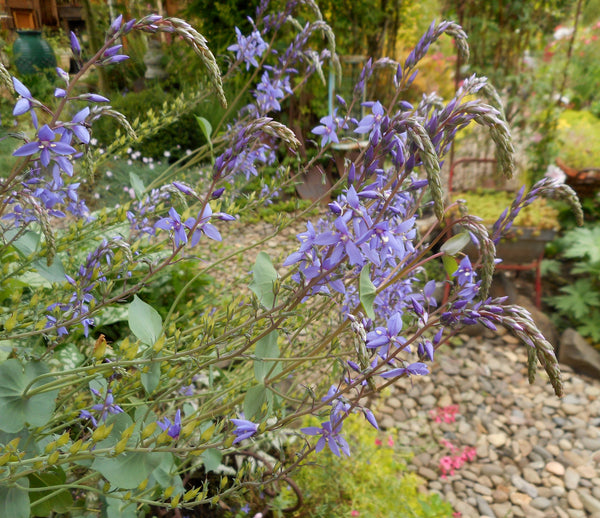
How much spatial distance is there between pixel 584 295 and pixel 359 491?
2.85 meters

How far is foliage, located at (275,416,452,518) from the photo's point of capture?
1.82m

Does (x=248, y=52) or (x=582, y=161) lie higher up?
(x=248, y=52)

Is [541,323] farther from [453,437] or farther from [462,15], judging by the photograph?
[462,15]

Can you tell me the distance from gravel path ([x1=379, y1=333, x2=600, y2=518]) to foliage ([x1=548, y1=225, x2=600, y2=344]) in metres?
0.44

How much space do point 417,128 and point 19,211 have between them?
1.02 meters

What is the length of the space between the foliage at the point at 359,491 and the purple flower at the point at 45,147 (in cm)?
137

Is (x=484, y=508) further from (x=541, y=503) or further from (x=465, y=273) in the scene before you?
(x=465, y=273)

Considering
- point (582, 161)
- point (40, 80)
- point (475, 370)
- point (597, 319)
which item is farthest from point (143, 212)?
point (582, 161)

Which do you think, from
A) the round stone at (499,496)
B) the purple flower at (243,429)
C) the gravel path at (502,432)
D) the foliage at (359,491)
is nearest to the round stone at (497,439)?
the gravel path at (502,432)

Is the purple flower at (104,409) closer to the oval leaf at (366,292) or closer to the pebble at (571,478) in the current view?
the oval leaf at (366,292)

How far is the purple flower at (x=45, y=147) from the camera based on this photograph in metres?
0.79

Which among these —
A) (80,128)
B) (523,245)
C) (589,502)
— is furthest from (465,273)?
(523,245)

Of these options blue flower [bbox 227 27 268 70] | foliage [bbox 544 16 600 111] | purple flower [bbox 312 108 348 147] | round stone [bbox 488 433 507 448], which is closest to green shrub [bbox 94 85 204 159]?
blue flower [bbox 227 27 268 70]

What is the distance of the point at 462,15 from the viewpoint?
5.20 metres
